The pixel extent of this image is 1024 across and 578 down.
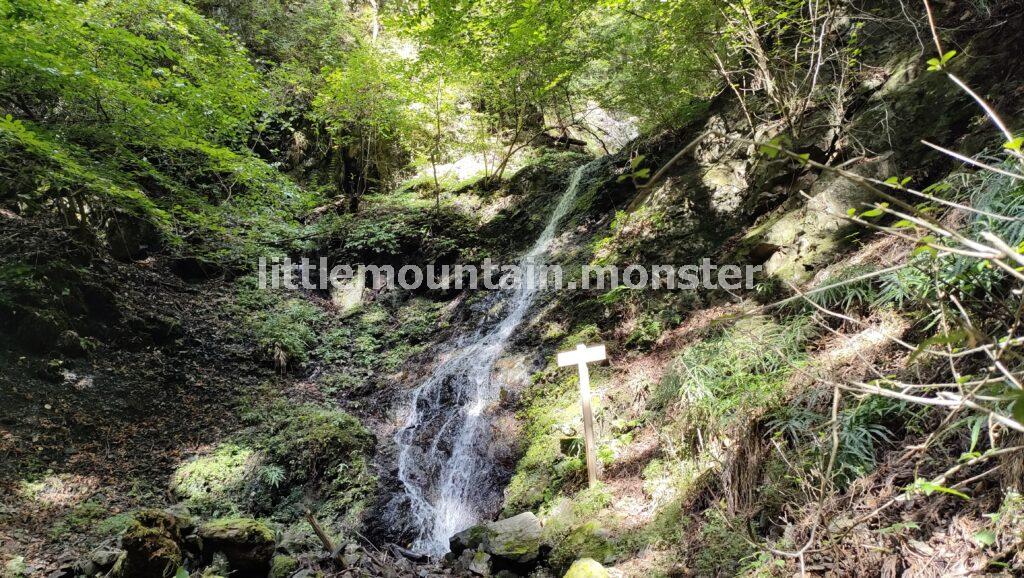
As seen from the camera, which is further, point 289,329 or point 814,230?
point 289,329

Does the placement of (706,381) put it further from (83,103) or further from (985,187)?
(83,103)

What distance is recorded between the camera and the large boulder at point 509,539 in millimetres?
4223

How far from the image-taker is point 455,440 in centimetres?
685

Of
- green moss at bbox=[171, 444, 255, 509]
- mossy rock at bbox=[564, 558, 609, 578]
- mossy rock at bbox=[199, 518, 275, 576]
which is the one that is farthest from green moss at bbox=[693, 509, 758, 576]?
green moss at bbox=[171, 444, 255, 509]

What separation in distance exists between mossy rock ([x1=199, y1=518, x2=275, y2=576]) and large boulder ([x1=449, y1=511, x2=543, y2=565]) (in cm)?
179

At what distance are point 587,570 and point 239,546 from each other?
3.11 metres

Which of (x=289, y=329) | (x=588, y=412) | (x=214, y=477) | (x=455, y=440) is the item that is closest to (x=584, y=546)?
(x=588, y=412)

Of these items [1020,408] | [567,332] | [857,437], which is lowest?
[857,437]

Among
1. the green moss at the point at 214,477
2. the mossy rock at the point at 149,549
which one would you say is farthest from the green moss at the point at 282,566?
the green moss at the point at 214,477

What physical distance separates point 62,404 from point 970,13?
11564mm

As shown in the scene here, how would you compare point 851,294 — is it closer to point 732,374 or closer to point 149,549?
point 732,374

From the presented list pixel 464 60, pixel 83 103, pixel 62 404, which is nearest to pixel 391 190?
pixel 464 60

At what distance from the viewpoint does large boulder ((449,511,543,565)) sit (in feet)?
13.9

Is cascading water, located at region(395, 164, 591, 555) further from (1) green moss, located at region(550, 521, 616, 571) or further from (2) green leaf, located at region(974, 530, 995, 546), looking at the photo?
(2) green leaf, located at region(974, 530, 995, 546)
